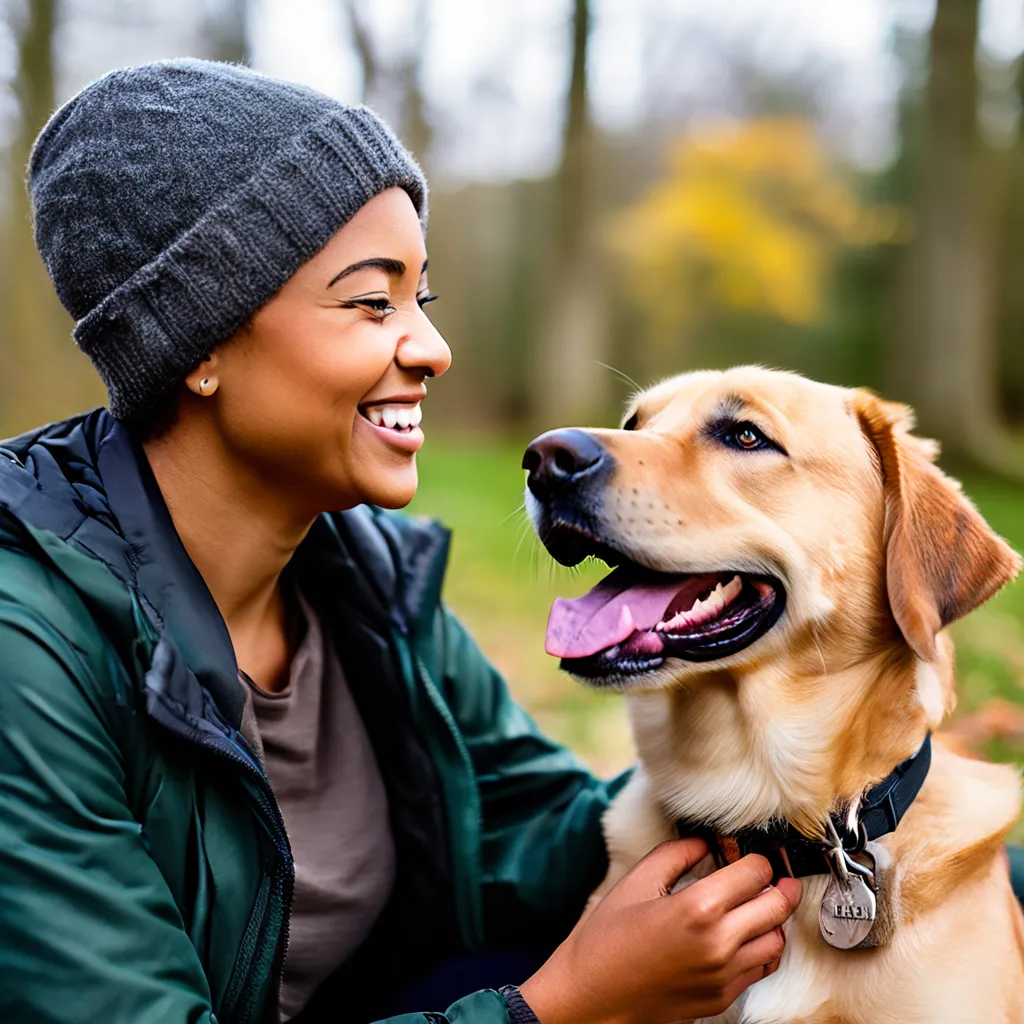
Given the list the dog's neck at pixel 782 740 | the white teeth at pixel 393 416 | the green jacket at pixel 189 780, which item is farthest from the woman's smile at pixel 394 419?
the dog's neck at pixel 782 740

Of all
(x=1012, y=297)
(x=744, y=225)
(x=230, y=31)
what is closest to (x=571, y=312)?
(x=230, y=31)

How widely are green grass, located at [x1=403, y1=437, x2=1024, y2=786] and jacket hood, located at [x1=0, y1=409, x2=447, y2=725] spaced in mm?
645

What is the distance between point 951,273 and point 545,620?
5.12m

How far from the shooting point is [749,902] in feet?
5.95

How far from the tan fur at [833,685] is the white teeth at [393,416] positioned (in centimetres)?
38

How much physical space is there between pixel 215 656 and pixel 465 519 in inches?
268

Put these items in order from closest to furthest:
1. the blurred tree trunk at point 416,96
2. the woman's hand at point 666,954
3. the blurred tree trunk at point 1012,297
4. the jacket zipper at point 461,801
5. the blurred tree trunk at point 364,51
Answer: the woman's hand at point 666,954 < the jacket zipper at point 461,801 < the blurred tree trunk at point 364,51 < the blurred tree trunk at point 416,96 < the blurred tree trunk at point 1012,297

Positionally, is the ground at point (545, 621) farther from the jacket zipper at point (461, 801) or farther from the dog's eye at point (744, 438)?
the dog's eye at point (744, 438)

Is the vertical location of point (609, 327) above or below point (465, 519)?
below

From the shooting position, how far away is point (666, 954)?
1731 mm

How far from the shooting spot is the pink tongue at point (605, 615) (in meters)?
1.95

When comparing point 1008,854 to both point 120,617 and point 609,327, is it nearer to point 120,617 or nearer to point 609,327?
point 120,617

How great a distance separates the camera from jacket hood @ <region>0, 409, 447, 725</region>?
162cm

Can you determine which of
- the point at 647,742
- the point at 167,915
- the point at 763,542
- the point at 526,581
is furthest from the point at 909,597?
the point at 526,581
